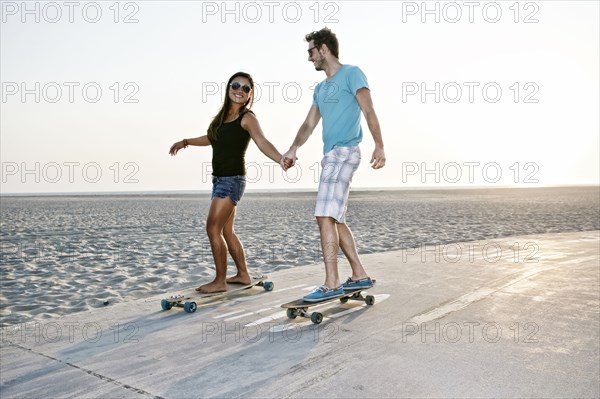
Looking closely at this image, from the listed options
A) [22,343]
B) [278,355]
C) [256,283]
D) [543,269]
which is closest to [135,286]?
[256,283]

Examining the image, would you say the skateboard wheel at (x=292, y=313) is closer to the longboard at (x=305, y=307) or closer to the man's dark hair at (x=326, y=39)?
the longboard at (x=305, y=307)

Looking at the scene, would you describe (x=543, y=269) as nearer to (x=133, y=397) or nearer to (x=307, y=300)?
(x=307, y=300)

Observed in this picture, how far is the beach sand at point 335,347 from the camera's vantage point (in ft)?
11.0

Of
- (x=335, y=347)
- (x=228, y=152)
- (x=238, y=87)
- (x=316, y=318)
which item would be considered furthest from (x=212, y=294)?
(x=238, y=87)

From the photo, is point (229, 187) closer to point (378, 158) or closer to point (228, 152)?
point (228, 152)

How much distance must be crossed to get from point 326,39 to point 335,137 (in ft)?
3.30

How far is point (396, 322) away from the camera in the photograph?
4.87 metres

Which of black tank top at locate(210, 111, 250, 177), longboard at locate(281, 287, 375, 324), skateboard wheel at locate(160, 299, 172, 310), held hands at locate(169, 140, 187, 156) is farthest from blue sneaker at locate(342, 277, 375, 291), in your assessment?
held hands at locate(169, 140, 187, 156)

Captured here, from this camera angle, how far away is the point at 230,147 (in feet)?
19.1

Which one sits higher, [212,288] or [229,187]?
[229,187]

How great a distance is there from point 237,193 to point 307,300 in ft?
5.07

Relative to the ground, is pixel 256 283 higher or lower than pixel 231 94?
lower

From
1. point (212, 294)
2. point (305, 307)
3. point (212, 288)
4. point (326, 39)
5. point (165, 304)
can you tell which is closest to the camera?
point (305, 307)

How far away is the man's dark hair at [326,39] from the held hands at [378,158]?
1089 mm
